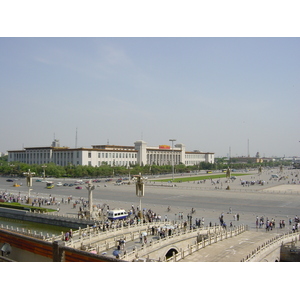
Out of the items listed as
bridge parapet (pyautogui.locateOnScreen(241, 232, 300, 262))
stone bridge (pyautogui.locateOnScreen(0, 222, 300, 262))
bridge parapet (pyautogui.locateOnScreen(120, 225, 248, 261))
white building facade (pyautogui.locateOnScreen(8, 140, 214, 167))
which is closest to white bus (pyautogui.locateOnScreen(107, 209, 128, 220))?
stone bridge (pyautogui.locateOnScreen(0, 222, 300, 262))

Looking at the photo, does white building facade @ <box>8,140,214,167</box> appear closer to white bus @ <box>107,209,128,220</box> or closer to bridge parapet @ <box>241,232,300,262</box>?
white bus @ <box>107,209,128,220</box>

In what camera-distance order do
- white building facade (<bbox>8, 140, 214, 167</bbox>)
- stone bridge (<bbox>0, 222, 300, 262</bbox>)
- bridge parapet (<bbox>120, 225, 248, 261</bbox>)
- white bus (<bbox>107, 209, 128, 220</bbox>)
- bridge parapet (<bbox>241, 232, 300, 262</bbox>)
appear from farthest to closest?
white building facade (<bbox>8, 140, 214, 167</bbox>) < white bus (<bbox>107, 209, 128, 220</bbox>) < bridge parapet (<bbox>241, 232, 300, 262</bbox>) < bridge parapet (<bbox>120, 225, 248, 261</bbox>) < stone bridge (<bbox>0, 222, 300, 262</bbox>)

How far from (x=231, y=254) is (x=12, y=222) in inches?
1008

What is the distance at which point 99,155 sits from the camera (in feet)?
336

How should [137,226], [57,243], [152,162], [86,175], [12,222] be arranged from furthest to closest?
1. [152,162]
2. [86,175]
3. [12,222]
4. [137,226]
5. [57,243]

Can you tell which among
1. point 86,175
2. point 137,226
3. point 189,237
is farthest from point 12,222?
point 86,175

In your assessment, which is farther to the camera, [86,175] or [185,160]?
[185,160]

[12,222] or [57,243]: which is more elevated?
[57,243]

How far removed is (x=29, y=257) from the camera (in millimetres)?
18828

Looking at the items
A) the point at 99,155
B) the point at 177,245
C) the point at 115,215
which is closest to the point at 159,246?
the point at 177,245

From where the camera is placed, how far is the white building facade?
99.1m

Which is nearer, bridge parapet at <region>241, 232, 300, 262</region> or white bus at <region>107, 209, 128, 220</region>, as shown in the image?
bridge parapet at <region>241, 232, 300, 262</region>

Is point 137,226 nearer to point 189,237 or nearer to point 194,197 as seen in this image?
point 189,237

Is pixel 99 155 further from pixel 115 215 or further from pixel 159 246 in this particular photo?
pixel 159 246
